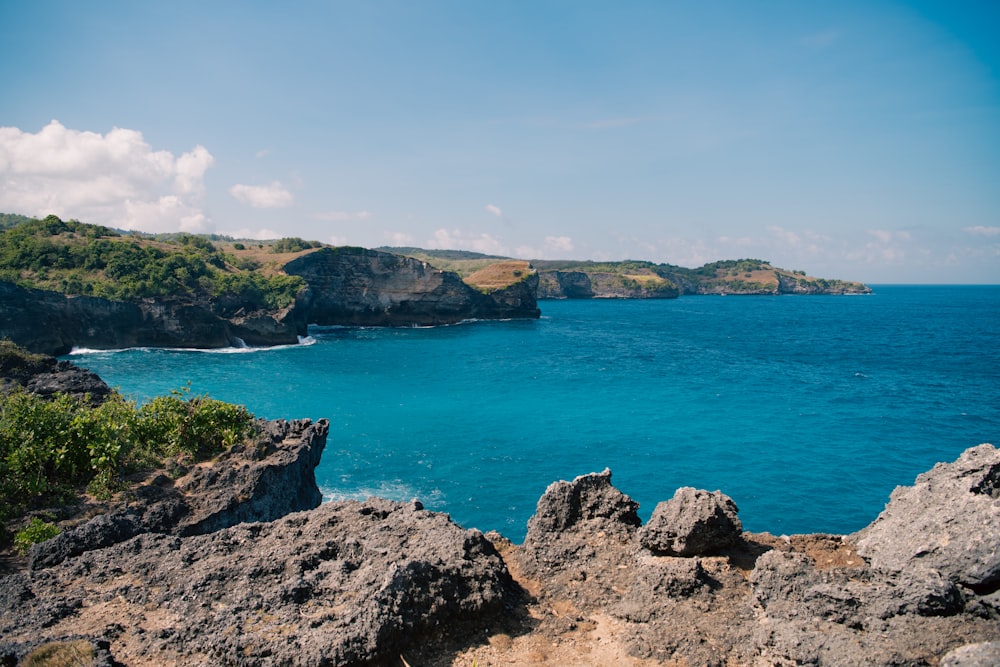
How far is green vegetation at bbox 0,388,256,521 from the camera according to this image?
15883 mm

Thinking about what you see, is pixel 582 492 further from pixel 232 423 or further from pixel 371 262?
pixel 371 262

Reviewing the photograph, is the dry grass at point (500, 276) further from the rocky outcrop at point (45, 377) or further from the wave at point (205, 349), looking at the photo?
the rocky outcrop at point (45, 377)

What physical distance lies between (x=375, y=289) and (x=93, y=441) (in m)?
98.9

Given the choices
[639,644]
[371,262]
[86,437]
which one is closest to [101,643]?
[639,644]

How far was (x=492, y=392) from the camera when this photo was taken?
189 feet

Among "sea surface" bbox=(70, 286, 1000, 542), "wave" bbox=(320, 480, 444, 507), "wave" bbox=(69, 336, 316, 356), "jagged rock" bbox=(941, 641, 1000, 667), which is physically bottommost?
"wave" bbox=(320, 480, 444, 507)

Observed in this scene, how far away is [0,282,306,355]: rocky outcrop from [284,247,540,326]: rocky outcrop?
18.4m

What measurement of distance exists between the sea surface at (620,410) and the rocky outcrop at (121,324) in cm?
361

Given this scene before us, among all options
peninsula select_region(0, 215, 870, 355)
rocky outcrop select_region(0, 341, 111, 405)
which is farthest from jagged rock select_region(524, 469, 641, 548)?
peninsula select_region(0, 215, 870, 355)

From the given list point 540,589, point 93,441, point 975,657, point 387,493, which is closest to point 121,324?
point 387,493

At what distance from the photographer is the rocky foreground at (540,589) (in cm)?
859

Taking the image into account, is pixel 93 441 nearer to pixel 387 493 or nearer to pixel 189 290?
pixel 387 493

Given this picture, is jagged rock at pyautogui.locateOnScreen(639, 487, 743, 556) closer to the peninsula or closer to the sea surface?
the sea surface

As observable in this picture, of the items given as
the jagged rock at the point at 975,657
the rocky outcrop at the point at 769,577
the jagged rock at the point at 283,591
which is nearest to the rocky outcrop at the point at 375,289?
the jagged rock at the point at 283,591
